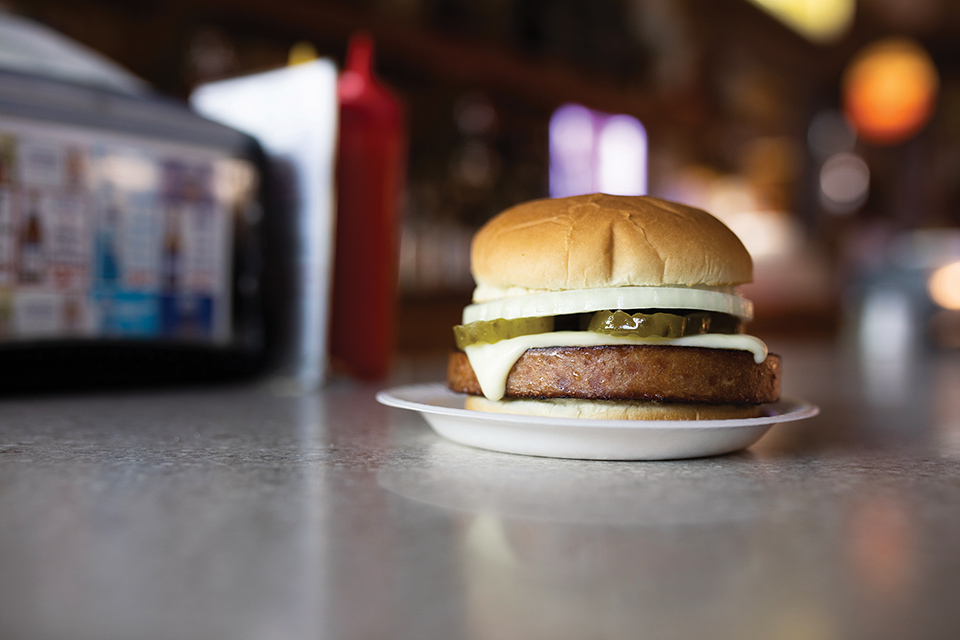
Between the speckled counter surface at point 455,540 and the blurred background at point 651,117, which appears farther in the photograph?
the blurred background at point 651,117

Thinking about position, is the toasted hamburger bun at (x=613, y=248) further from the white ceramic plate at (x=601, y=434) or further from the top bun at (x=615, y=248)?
the white ceramic plate at (x=601, y=434)

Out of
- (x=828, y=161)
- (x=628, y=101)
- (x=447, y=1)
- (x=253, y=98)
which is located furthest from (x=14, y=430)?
(x=828, y=161)

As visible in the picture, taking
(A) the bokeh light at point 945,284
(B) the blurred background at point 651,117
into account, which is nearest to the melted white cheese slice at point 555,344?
(B) the blurred background at point 651,117

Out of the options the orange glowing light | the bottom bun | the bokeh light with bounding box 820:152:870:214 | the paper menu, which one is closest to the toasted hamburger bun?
the bottom bun

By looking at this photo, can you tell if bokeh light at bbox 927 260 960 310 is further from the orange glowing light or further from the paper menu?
the paper menu

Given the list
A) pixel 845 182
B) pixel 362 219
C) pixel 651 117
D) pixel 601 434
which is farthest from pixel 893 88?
pixel 601 434

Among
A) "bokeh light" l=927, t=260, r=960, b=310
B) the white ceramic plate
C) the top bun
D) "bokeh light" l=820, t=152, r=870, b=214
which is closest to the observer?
the white ceramic plate

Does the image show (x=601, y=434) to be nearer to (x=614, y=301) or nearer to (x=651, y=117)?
(x=614, y=301)
